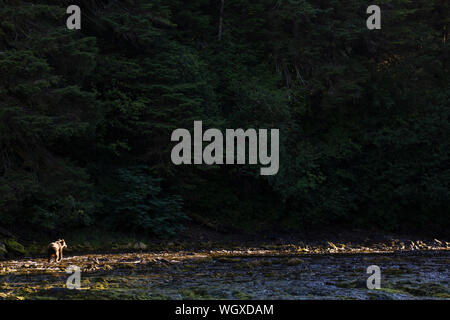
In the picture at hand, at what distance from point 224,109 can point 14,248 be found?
11067 millimetres

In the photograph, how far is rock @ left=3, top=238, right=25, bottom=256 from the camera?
16.0m

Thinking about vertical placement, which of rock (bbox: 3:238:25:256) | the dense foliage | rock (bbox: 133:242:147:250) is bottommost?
rock (bbox: 133:242:147:250)

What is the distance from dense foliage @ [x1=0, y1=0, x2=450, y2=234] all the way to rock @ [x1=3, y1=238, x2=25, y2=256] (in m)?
1.05

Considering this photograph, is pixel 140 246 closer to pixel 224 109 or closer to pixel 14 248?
pixel 14 248

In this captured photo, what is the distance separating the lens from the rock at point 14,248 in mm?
15992

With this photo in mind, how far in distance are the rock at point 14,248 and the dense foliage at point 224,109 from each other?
1.05m

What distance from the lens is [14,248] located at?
→ 16.0 meters

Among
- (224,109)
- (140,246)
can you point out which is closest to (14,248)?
(140,246)

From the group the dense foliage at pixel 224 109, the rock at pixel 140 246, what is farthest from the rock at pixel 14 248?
the rock at pixel 140 246

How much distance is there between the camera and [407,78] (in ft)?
85.0

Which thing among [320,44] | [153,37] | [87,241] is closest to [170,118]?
[153,37]

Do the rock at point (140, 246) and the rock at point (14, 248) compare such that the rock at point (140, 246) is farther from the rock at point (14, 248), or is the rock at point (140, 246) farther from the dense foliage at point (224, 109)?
the rock at point (14, 248)

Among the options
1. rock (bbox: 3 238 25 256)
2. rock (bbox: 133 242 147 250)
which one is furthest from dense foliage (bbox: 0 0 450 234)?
rock (bbox: 133 242 147 250)

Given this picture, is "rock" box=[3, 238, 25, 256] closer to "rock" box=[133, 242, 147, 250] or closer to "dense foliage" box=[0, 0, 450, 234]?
"dense foliage" box=[0, 0, 450, 234]
